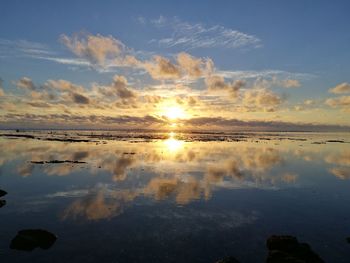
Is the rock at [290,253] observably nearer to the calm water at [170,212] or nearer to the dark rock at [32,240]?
the calm water at [170,212]

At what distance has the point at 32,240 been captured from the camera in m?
17.1

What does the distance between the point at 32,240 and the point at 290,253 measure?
1359 centimetres

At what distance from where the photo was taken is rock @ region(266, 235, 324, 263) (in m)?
15.1

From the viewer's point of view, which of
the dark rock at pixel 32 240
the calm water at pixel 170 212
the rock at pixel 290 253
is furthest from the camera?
the calm water at pixel 170 212

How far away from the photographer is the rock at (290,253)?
1507cm

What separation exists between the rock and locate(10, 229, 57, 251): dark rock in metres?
11.7

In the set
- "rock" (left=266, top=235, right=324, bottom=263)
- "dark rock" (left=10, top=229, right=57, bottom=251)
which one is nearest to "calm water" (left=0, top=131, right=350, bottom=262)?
"dark rock" (left=10, top=229, right=57, bottom=251)

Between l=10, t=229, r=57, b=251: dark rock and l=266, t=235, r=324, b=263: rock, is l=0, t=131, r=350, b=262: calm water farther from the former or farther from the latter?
l=266, t=235, r=324, b=263: rock

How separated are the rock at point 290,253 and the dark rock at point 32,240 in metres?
11.7

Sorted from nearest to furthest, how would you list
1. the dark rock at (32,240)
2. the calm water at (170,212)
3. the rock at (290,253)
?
1. the rock at (290,253)
2. the dark rock at (32,240)
3. the calm water at (170,212)

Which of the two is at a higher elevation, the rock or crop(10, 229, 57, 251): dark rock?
the rock

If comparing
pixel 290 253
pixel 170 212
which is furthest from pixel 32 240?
pixel 290 253

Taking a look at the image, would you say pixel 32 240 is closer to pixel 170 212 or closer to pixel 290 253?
pixel 170 212

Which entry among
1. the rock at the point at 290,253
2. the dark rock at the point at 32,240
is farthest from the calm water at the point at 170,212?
the rock at the point at 290,253
